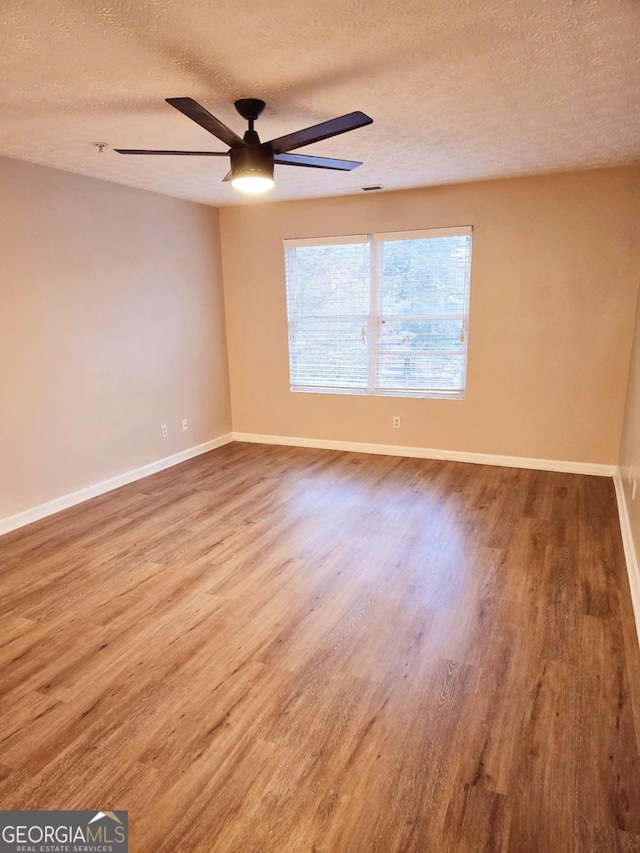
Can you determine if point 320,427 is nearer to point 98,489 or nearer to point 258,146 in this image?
point 98,489

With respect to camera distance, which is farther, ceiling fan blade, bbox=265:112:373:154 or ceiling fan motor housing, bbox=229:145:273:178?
ceiling fan motor housing, bbox=229:145:273:178

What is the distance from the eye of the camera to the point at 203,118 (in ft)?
6.61

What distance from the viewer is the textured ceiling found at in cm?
171

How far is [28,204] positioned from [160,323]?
1462 mm

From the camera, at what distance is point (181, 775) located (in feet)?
5.36

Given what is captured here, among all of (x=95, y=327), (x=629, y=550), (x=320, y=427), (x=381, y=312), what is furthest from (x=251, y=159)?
(x=320, y=427)

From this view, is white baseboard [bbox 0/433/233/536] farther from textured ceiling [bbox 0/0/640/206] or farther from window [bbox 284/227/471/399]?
textured ceiling [bbox 0/0/640/206]

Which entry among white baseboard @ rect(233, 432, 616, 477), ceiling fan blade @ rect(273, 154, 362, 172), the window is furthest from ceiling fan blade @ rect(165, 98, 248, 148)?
white baseboard @ rect(233, 432, 616, 477)

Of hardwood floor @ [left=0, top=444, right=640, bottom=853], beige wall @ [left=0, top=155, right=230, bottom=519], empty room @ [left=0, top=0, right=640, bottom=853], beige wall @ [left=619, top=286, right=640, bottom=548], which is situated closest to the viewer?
hardwood floor @ [left=0, top=444, right=640, bottom=853]

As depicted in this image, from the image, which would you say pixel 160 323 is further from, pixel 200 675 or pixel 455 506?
pixel 200 675

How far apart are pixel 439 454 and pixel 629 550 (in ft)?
7.08

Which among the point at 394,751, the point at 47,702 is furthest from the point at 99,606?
the point at 394,751

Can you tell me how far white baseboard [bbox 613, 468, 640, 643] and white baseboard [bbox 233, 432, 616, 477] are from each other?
36 centimetres

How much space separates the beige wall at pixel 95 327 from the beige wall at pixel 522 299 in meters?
0.86
